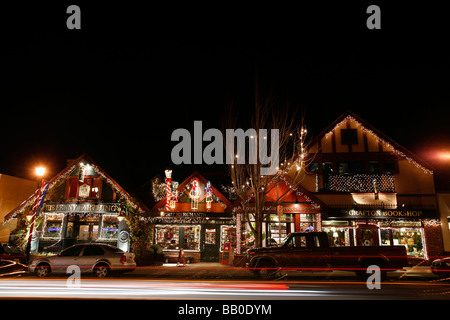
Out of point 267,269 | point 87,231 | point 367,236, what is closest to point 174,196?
point 87,231

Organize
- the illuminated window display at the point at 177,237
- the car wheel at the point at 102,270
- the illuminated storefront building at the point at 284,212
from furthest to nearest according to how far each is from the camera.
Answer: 1. the illuminated window display at the point at 177,237
2. the illuminated storefront building at the point at 284,212
3. the car wheel at the point at 102,270

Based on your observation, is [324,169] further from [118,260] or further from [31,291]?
[31,291]

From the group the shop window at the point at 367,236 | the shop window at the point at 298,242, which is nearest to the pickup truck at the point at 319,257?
the shop window at the point at 298,242

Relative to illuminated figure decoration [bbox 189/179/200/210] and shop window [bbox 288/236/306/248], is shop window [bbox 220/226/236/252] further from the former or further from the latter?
shop window [bbox 288/236/306/248]

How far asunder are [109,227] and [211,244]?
7.45 metres

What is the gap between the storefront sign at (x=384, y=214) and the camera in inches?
723

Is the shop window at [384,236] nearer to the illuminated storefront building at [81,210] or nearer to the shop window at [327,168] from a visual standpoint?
the shop window at [327,168]

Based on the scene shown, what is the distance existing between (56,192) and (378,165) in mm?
22433

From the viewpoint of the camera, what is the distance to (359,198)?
65.5 ft

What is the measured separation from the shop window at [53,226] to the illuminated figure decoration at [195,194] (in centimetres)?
965

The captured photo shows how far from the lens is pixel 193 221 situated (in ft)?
68.5

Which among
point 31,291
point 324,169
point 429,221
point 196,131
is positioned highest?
point 196,131

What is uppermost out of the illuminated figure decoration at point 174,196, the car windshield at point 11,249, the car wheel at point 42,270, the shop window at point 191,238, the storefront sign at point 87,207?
the illuminated figure decoration at point 174,196
